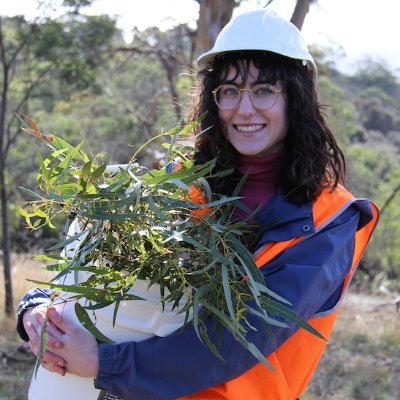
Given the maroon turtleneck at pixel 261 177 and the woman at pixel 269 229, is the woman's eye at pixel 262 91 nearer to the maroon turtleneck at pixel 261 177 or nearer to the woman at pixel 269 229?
the woman at pixel 269 229

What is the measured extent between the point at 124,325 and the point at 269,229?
41 centimetres

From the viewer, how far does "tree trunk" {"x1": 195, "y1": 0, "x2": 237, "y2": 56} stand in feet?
15.5

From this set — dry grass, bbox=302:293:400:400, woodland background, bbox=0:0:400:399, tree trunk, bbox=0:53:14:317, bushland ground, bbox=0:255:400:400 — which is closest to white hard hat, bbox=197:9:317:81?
woodland background, bbox=0:0:400:399

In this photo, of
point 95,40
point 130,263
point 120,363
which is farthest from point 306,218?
point 95,40

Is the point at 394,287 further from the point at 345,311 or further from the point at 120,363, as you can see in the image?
the point at 120,363

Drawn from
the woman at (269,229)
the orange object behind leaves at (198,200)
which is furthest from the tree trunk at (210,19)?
the orange object behind leaves at (198,200)

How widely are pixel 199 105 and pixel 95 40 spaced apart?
736 centimetres

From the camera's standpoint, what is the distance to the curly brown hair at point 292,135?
163 cm

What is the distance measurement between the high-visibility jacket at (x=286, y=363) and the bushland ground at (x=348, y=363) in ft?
7.22

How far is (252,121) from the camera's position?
5.38 ft

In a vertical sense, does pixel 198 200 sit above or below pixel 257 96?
below

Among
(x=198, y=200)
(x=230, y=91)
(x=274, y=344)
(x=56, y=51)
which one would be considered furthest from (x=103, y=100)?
(x=274, y=344)

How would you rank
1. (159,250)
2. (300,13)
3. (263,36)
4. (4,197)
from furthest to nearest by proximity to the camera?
1. (4,197)
2. (300,13)
3. (263,36)
4. (159,250)

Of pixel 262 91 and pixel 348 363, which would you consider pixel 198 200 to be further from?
pixel 348 363
